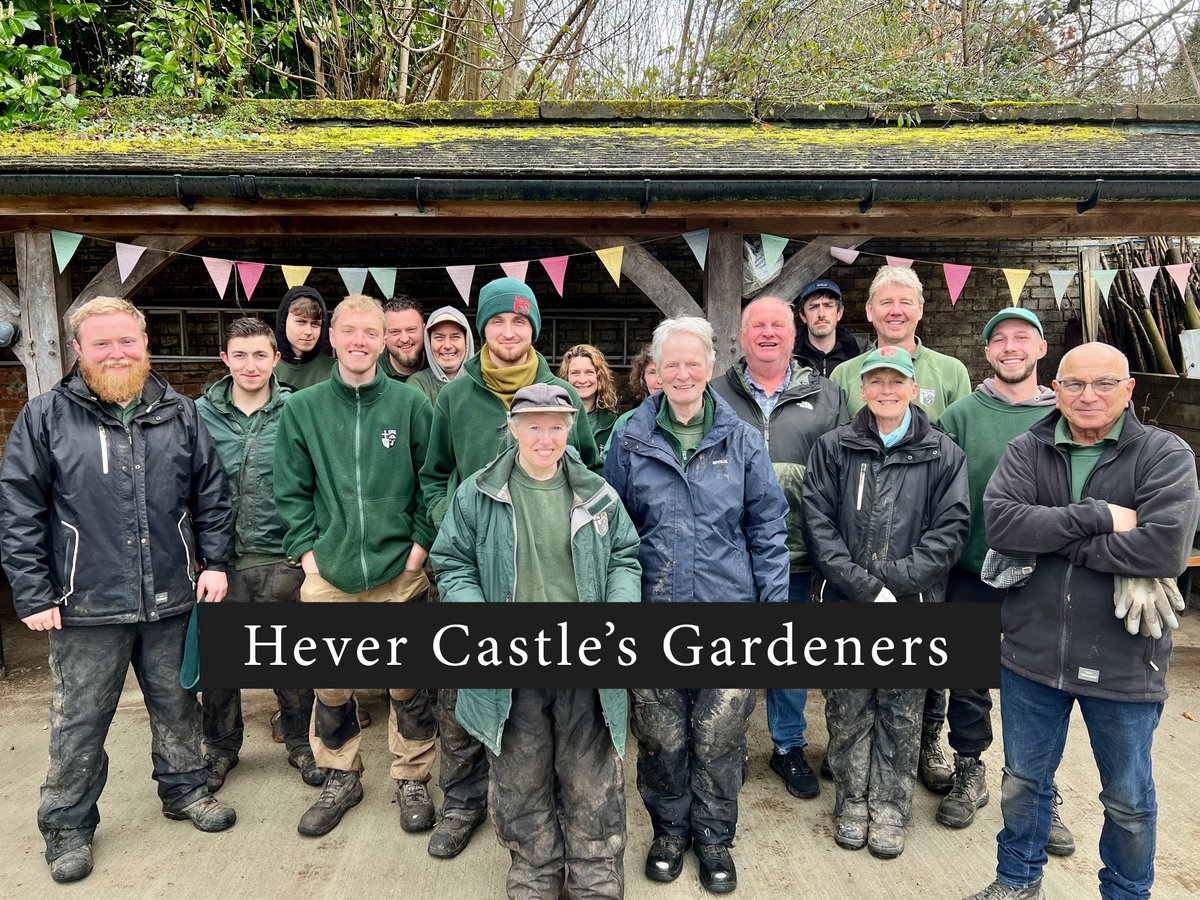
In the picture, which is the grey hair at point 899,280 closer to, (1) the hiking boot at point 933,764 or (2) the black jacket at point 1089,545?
(2) the black jacket at point 1089,545

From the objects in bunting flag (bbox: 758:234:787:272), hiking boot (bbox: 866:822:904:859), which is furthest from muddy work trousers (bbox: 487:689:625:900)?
bunting flag (bbox: 758:234:787:272)

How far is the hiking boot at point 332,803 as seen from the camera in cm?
313

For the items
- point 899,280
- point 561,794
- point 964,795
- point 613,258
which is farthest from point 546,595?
point 613,258

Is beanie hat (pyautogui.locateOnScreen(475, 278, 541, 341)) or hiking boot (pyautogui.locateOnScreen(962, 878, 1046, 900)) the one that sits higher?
beanie hat (pyautogui.locateOnScreen(475, 278, 541, 341))

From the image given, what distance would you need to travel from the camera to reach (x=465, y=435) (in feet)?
9.88

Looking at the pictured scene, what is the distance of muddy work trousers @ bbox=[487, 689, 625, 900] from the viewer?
2.57 m

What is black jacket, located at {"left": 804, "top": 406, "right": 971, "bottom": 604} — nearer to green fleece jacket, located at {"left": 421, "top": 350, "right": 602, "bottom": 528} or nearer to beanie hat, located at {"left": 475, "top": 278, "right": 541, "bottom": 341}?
green fleece jacket, located at {"left": 421, "top": 350, "right": 602, "bottom": 528}

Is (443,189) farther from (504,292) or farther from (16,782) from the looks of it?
(16,782)

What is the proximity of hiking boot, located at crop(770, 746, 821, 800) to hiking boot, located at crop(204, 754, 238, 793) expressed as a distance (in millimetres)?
2485

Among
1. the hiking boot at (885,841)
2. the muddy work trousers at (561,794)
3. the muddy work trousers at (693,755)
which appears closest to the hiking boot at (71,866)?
the muddy work trousers at (561,794)

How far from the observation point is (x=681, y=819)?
287cm

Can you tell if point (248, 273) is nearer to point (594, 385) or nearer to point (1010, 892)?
point (594, 385)

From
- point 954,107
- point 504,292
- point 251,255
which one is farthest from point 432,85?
point 504,292

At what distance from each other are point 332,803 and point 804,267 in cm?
380
